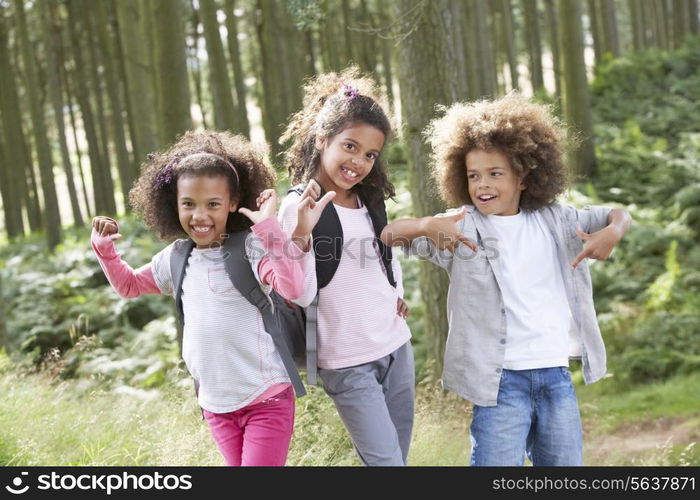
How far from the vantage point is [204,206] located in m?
3.43

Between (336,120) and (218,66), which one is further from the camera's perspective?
(218,66)

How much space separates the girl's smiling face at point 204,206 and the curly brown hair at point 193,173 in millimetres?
36

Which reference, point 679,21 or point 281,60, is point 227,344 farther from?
point 679,21

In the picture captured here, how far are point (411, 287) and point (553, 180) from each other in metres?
6.72

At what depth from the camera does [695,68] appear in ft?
65.1

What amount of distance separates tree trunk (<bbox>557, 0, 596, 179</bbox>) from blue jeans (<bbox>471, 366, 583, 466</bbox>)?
10.9 m

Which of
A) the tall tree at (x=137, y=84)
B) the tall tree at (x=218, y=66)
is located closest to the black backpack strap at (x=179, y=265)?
the tall tree at (x=137, y=84)

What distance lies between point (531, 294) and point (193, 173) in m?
1.59

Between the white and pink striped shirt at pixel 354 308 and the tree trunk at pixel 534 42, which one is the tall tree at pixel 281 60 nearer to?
the tree trunk at pixel 534 42

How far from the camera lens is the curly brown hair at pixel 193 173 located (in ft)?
11.5

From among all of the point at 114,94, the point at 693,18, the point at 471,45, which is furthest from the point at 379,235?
the point at 693,18

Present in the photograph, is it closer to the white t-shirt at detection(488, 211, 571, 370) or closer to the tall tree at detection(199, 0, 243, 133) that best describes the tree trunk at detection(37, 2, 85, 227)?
the tall tree at detection(199, 0, 243, 133)
